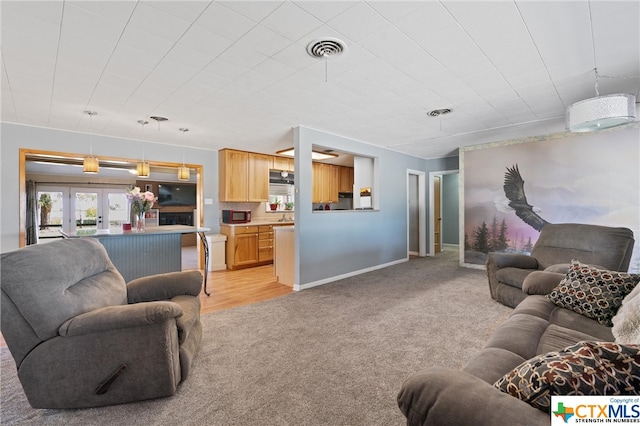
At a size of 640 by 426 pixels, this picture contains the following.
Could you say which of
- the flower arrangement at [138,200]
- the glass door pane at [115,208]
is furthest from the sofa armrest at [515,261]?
the glass door pane at [115,208]

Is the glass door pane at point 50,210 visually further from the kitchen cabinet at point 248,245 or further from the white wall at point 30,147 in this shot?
the kitchen cabinet at point 248,245

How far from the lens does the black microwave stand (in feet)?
20.1

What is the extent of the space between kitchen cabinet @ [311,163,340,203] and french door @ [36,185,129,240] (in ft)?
18.1

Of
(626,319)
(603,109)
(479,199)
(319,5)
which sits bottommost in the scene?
(626,319)

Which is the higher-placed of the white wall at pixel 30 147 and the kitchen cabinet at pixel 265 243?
the white wall at pixel 30 147

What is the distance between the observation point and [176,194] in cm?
1041

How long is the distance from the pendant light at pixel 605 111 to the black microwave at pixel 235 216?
17.6ft

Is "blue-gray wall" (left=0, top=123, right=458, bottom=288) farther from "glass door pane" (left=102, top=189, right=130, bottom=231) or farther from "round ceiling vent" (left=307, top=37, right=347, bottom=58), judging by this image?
"glass door pane" (left=102, top=189, right=130, bottom=231)

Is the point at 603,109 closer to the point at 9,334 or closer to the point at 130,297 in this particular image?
the point at 130,297

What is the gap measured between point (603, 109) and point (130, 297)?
13.5 ft

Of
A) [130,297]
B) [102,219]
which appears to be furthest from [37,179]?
[130,297]

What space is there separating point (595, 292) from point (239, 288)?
13.3ft

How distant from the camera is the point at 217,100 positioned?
11.2 ft

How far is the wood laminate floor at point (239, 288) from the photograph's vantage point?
3.80 meters
